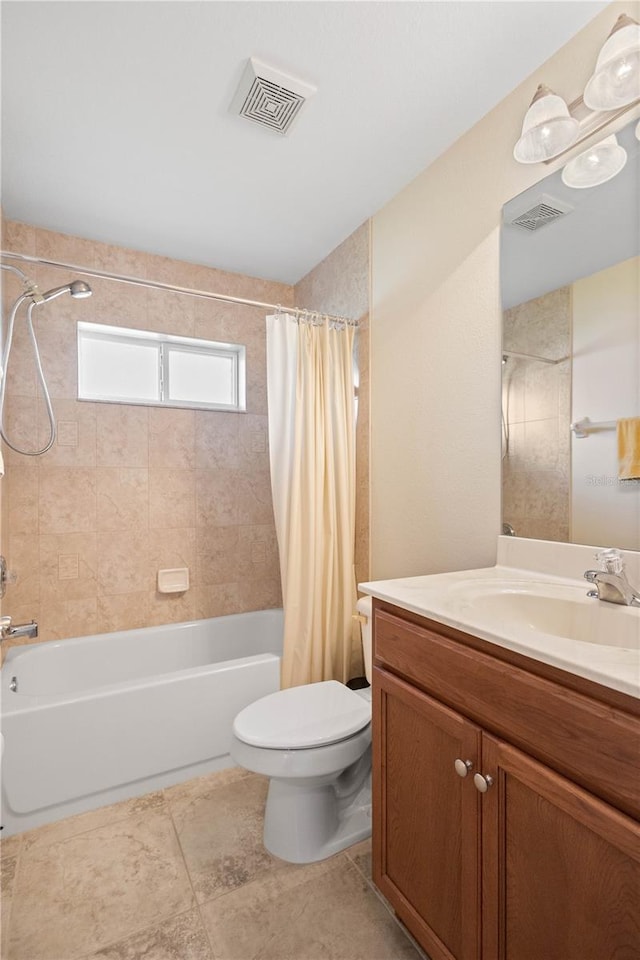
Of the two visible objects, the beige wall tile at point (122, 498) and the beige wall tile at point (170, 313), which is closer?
the beige wall tile at point (122, 498)

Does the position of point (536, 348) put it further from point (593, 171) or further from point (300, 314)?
point (300, 314)

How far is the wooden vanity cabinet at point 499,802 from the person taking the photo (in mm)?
681

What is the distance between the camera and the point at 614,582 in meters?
1.03

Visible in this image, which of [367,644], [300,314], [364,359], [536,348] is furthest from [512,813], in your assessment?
[300,314]

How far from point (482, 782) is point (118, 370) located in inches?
99.3

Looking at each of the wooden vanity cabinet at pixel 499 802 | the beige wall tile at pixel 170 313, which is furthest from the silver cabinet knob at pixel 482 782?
the beige wall tile at pixel 170 313

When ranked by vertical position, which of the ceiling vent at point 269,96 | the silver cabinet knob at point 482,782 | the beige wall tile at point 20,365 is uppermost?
the ceiling vent at point 269,96

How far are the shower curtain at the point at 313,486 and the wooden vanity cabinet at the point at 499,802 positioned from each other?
96 cm

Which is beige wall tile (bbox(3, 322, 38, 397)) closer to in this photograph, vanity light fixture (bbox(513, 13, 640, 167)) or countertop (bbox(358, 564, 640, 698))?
countertop (bbox(358, 564, 640, 698))

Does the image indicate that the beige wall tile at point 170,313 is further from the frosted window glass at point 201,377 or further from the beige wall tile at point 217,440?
the beige wall tile at point 217,440

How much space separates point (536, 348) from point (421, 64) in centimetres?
92

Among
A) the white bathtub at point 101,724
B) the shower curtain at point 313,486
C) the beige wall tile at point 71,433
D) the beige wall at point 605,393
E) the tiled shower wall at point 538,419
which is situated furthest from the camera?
the beige wall tile at point 71,433

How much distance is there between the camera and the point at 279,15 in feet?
4.08

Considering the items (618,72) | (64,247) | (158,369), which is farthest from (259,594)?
(618,72)
